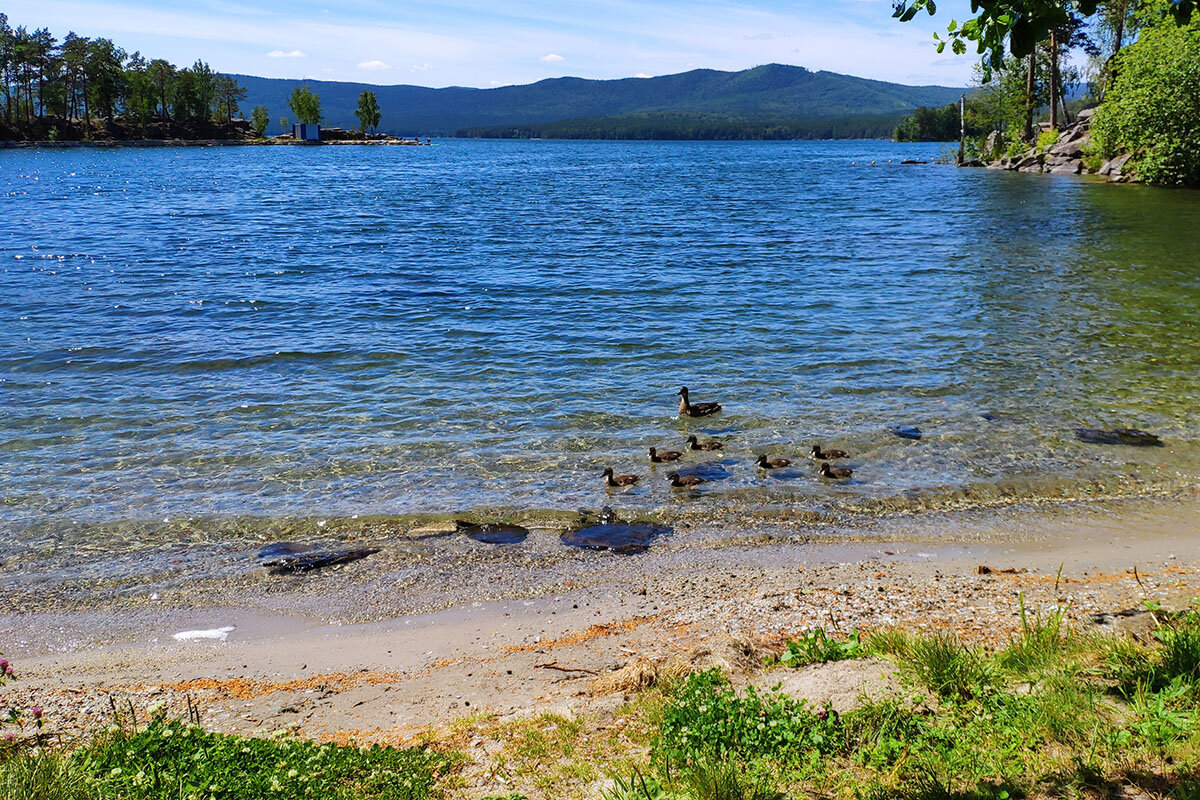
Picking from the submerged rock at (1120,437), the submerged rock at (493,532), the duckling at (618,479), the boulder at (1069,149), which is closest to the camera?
the submerged rock at (493,532)

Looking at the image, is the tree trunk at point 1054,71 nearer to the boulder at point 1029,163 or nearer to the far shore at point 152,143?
the boulder at point 1029,163

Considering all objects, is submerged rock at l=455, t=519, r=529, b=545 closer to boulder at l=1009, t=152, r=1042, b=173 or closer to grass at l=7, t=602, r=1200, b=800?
grass at l=7, t=602, r=1200, b=800

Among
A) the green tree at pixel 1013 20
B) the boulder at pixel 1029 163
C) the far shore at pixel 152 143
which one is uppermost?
the far shore at pixel 152 143

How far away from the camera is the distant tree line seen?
14025 centimetres

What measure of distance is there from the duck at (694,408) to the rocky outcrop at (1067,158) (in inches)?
1990

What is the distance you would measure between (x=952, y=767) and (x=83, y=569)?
9.63 m

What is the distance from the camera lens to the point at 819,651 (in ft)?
21.3

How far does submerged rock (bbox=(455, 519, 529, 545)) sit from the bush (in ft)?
155

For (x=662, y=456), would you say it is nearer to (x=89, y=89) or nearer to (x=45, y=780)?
(x=45, y=780)

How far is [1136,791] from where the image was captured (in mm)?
4426

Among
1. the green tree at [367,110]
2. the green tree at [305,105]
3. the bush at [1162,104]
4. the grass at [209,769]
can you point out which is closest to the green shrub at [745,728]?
the grass at [209,769]

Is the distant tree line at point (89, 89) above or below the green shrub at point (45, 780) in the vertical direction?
above

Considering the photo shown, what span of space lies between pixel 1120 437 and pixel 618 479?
783 cm

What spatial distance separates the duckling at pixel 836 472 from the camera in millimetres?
12266
